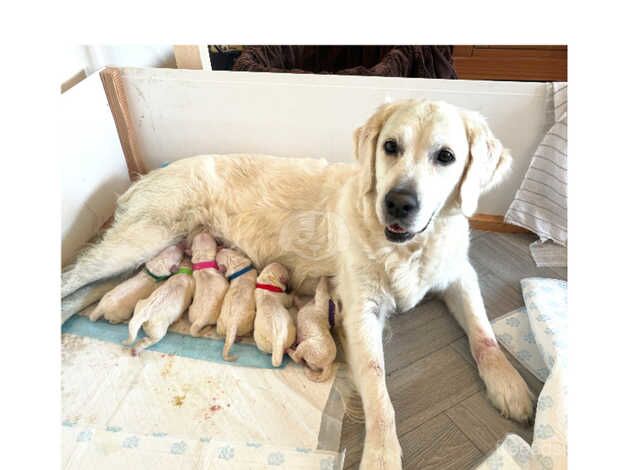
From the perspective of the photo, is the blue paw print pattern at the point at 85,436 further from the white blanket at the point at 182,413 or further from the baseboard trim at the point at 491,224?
the baseboard trim at the point at 491,224

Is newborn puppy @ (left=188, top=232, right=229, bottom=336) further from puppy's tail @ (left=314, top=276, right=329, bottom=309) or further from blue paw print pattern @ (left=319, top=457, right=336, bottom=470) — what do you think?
blue paw print pattern @ (left=319, top=457, right=336, bottom=470)

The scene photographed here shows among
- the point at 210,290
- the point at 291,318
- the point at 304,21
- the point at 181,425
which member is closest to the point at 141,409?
the point at 181,425

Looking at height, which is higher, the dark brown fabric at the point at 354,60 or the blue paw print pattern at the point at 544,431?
the dark brown fabric at the point at 354,60

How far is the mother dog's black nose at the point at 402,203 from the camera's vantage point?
1336 mm

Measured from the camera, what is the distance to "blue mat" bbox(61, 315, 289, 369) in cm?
170

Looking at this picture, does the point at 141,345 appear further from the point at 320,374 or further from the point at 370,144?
the point at 370,144

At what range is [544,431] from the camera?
1.29 meters

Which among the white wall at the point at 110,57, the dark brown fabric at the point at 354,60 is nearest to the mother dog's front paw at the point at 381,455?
the dark brown fabric at the point at 354,60

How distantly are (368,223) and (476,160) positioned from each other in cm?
43

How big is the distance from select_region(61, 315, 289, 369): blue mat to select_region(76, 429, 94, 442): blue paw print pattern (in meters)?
0.37

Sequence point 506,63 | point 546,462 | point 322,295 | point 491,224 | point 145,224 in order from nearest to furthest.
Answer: point 546,462, point 322,295, point 145,224, point 491,224, point 506,63

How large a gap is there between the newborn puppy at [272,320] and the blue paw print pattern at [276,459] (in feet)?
1.06

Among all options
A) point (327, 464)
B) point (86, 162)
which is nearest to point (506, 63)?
point (86, 162)

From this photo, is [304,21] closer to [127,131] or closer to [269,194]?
[269,194]
